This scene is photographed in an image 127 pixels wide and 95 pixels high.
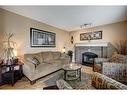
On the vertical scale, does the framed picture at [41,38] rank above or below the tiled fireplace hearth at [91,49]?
above

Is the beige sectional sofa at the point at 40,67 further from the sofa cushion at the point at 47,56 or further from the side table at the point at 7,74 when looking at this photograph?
the side table at the point at 7,74

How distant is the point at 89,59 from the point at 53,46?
190 cm

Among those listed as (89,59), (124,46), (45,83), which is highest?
(124,46)

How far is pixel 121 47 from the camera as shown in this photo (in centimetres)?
414

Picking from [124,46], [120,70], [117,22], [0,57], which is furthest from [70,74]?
[117,22]

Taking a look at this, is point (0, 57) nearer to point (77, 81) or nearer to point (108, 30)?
point (77, 81)

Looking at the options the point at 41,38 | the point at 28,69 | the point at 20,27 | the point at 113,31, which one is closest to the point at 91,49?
the point at 113,31

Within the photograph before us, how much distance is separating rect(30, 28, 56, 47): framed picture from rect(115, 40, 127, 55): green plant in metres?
2.74

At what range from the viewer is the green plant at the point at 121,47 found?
404 cm

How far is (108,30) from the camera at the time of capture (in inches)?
173

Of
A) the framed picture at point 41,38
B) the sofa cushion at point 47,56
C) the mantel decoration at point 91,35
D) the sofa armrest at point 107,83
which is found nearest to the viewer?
the sofa armrest at point 107,83

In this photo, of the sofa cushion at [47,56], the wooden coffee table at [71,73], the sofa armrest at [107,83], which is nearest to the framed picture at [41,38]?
the sofa cushion at [47,56]

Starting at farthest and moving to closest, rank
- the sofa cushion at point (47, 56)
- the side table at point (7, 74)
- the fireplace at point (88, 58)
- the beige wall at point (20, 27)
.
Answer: the fireplace at point (88, 58), the sofa cushion at point (47, 56), the beige wall at point (20, 27), the side table at point (7, 74)

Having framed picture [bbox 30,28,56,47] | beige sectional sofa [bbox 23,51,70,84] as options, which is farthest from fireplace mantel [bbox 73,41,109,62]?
framed picture [bbox 30,28,56,47]
